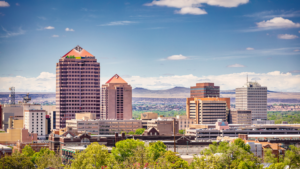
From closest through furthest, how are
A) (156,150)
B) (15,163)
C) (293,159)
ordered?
(293,159)
(15,163)
(156,150)

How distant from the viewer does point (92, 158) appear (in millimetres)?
141250

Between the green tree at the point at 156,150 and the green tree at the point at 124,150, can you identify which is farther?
the green tree at the point at 124,150

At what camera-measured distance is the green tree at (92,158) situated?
Answer: 135000 mm

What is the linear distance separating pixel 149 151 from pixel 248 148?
30946mm

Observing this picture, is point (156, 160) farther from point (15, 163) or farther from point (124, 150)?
point (15, 163)

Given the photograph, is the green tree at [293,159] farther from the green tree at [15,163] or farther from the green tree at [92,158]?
the green tree at [15,163]

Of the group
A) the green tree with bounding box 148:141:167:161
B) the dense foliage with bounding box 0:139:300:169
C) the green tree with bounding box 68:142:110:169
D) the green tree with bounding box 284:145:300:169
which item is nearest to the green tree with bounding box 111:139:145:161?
the dense foliage with bounding box 0:139:300:169

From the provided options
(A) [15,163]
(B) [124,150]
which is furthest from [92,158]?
(A) [15,163]

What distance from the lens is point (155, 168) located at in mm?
124000

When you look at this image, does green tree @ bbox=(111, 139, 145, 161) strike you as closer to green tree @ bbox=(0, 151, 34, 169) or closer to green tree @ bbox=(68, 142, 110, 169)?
green tree @ bbox=(68, 142, 110, 169)

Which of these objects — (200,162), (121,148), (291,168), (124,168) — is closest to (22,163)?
(121,148)

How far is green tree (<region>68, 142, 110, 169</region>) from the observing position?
135 metres

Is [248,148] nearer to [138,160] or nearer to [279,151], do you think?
[279,151]

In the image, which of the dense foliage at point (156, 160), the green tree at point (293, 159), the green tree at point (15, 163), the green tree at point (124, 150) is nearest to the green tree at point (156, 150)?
the dense foliage at point (156, 160)
